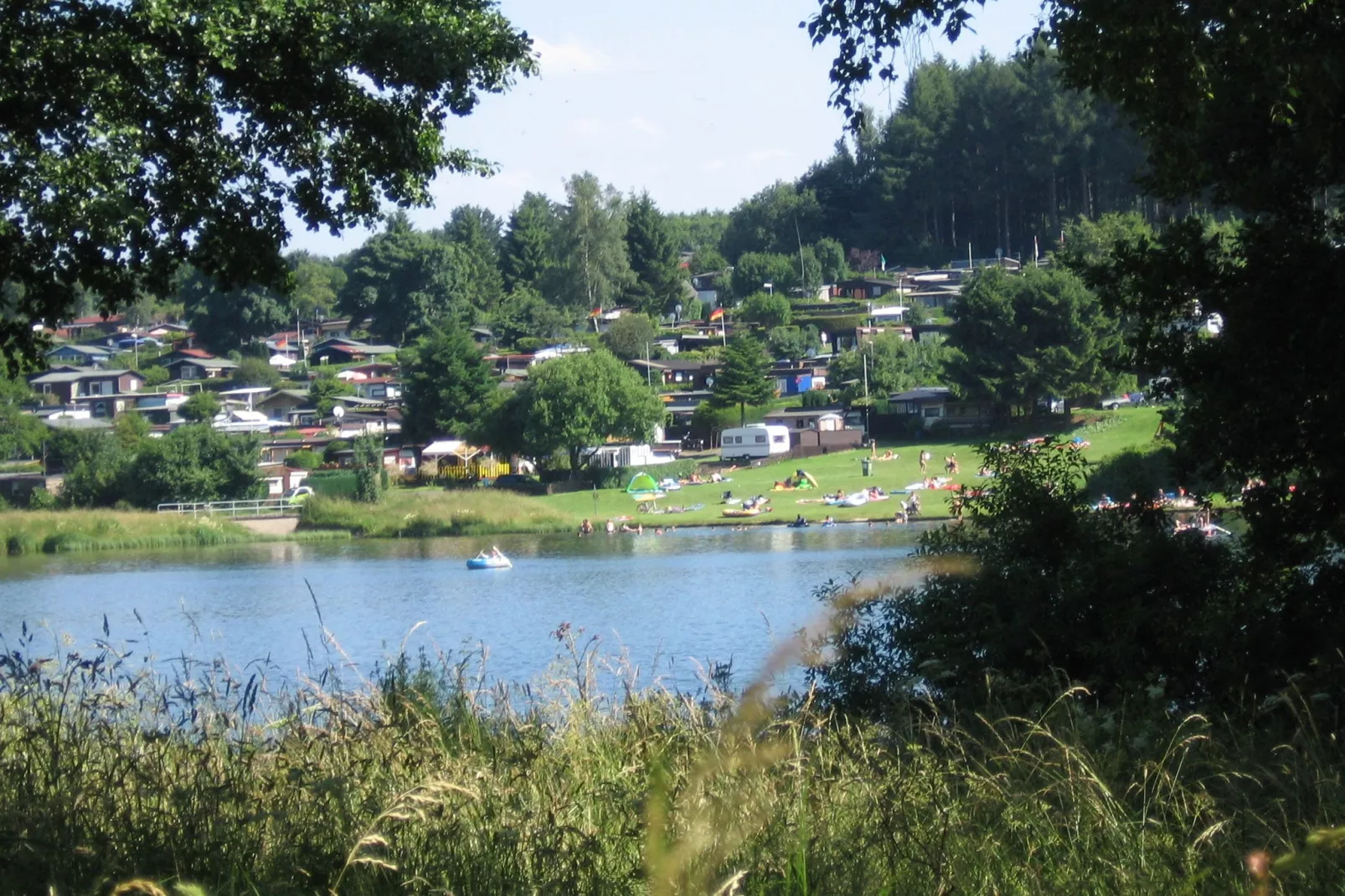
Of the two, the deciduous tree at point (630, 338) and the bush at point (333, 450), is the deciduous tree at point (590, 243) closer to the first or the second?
the deciduous tree at point (630, 338)

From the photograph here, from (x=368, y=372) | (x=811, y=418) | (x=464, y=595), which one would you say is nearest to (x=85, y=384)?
(x=368, y=372)

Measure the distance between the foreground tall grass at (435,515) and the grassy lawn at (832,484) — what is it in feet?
4.04

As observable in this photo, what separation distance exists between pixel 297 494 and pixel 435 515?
9.98m

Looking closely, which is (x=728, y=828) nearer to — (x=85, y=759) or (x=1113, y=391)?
(x=85, y=759)

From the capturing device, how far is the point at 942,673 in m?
7.18

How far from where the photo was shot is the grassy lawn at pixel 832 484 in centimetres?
3847

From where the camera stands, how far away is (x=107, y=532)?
44.1m

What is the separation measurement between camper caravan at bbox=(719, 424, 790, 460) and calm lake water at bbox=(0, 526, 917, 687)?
15300 mm

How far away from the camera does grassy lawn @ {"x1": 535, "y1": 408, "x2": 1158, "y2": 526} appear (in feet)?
126

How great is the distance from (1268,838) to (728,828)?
1295 millimetres

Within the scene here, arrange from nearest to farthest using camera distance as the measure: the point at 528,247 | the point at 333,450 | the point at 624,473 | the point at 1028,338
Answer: the point at 1028,338, the point at 624,473, the point at 333,450, the point at 528,247

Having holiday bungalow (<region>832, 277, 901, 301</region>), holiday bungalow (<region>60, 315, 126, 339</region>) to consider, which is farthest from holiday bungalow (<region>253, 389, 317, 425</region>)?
holiday bungalow (<region>60, 315, 126, 339</region>)

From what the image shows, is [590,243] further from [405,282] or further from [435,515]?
[435,515]

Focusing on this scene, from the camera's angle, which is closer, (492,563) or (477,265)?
(492,563)
